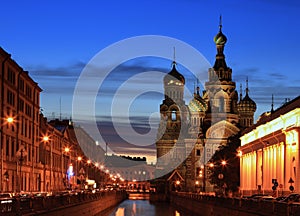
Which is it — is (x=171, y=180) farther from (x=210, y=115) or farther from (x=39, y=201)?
(x=39, y=201)

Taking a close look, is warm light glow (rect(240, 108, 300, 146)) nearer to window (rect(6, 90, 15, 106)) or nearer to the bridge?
the bridge

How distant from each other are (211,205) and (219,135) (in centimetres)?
12299

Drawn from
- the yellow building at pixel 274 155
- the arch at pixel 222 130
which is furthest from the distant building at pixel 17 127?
the arch at pixel 222 130

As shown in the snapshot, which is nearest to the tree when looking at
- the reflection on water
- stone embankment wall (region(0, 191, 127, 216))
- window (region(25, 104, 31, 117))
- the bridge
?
the reflection on water

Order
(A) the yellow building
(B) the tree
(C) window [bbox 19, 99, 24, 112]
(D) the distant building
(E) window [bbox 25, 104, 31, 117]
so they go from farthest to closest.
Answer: (B) the tree
(E) window [bbox 25, 104, 31, 117]
(C) window [bbox 19, 99, 24, 112]
(A) the yellow building
(D) the distant building

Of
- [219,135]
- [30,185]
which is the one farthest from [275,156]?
[219,135]

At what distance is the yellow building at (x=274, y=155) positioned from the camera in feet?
244

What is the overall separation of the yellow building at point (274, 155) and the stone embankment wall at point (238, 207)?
19.2ft

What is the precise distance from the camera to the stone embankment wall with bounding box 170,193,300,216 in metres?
37.0

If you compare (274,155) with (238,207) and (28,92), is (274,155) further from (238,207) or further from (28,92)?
(238,207)

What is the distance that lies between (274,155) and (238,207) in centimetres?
3626

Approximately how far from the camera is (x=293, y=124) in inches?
→ 2980

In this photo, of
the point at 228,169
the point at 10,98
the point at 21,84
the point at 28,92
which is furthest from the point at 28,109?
the point at 228,169

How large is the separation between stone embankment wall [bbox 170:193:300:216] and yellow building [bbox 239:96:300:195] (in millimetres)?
5844
